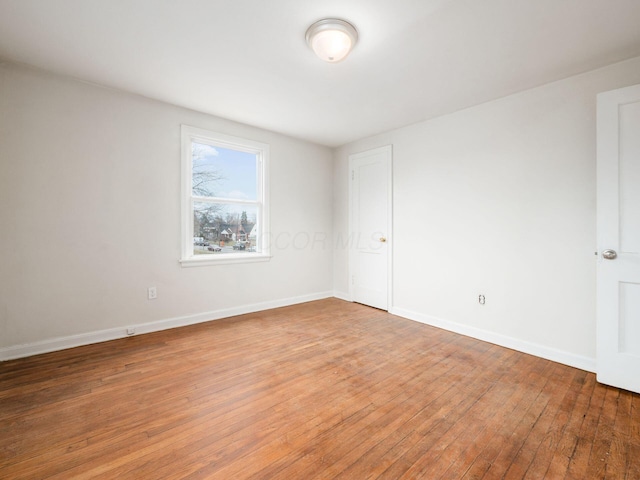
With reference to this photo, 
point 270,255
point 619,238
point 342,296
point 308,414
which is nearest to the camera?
point 308,414

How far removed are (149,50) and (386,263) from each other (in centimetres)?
345

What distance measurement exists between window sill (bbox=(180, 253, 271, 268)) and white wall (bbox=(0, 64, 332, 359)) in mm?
85

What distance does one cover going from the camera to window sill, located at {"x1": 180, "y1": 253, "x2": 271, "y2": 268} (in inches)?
135

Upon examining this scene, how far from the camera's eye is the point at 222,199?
373 cm

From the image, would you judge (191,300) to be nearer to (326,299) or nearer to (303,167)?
(326,299)

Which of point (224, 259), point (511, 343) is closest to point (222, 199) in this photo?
point (224, 259)

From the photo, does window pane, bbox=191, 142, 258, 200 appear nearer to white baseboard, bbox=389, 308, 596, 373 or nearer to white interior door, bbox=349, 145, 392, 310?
white interior door, bbox=349, 145, 392, 310

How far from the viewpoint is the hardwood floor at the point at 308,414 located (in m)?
1.41

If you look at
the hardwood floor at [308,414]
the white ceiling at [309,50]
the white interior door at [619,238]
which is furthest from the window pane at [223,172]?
the white interior door at [619,238]

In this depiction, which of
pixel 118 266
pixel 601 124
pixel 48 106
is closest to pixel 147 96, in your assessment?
pixel 48 106

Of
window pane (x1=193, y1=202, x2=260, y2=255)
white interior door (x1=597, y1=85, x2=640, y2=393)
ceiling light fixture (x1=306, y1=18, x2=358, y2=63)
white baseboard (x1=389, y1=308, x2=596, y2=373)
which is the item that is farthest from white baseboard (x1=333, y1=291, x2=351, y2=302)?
ceiling light fixture (x1=306, y1=18, x2=358, y2=63)

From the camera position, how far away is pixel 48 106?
8.61 ft

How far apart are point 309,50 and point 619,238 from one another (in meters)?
2.76

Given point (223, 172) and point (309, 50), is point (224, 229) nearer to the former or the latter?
point (223, 172)
